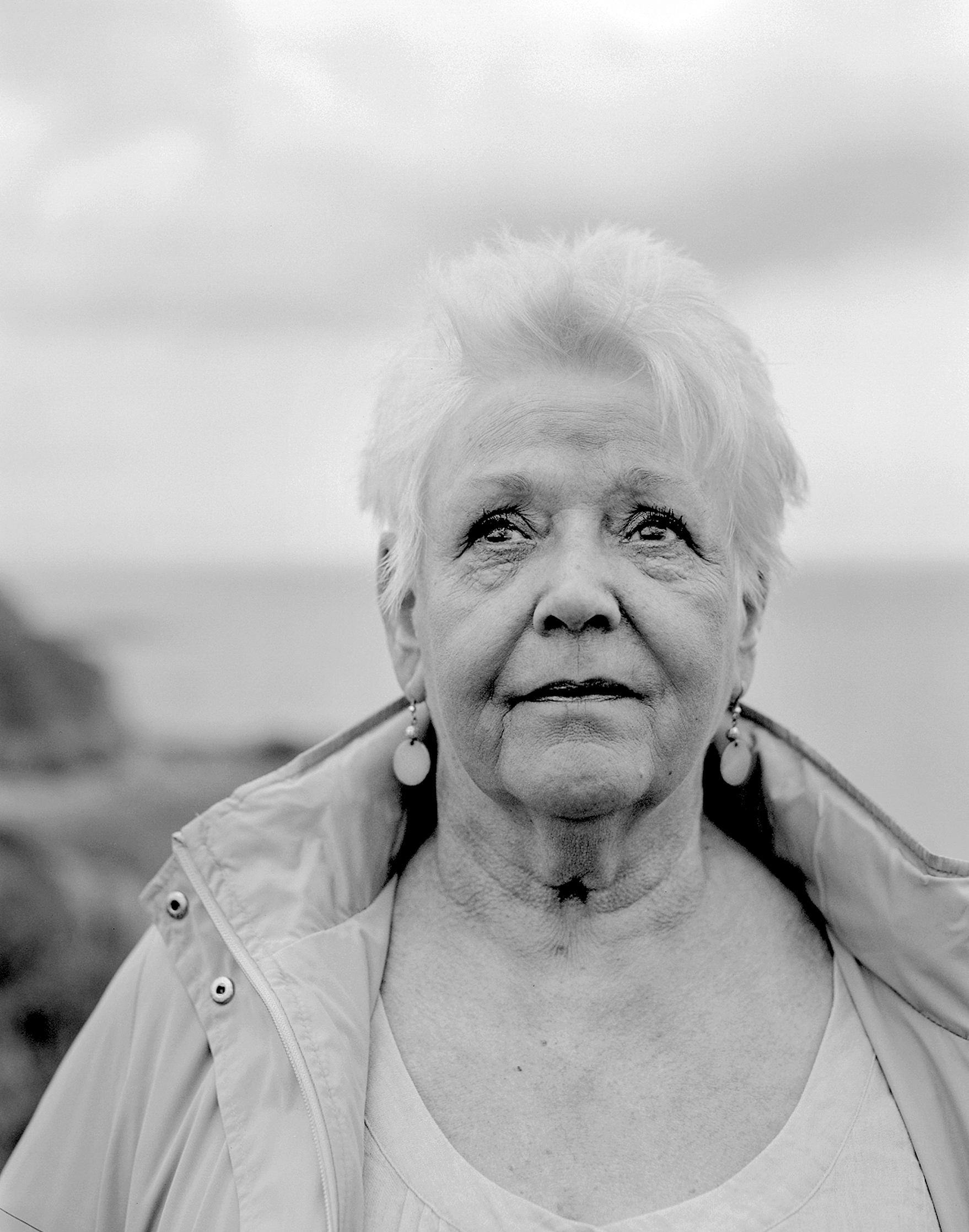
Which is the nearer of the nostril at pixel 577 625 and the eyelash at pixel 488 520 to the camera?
the nostril at pixel 577 625

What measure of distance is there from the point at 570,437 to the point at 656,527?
0.62 ft

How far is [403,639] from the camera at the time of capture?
207 centimetres

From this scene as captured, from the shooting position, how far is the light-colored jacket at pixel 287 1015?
1620 millimetres

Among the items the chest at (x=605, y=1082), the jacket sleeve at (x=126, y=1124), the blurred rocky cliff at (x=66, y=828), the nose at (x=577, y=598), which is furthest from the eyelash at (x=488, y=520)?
the blurred rocky cliff at (x=66, y=828)

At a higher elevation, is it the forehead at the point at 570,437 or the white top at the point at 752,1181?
the forehead at the point at 570,437

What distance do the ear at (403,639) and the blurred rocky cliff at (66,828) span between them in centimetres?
191

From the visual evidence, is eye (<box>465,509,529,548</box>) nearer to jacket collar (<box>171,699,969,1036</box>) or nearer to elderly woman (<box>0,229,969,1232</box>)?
elderly woman (<box>0,229,969,1232</box>)

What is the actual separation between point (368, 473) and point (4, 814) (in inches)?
87.3

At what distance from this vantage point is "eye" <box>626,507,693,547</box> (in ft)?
5.99

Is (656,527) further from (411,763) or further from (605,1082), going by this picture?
(605,1082)

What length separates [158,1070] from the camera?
175 cm

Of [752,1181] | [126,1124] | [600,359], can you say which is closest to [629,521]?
[600,359]

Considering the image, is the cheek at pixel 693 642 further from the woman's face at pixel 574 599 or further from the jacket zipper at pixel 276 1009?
the jacket zipper at pixel 276 1009

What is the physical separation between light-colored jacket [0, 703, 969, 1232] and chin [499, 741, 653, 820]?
14.9 inches
